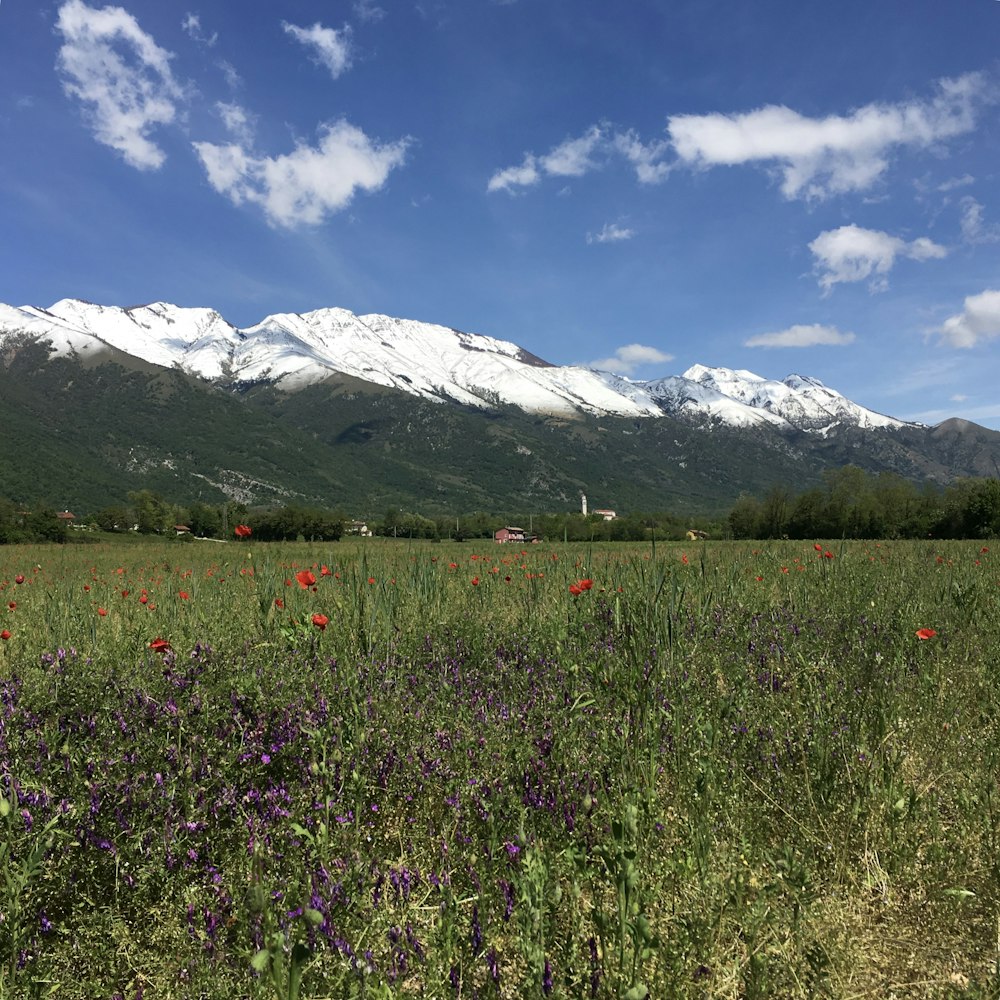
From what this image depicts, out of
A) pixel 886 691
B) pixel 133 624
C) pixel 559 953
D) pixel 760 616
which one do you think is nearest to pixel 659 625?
pixel 886 691

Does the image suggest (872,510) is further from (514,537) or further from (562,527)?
(562,527)

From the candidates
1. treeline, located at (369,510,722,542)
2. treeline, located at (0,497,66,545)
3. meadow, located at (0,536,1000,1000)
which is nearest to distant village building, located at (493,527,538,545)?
treeline, located at (369,510,722,542)

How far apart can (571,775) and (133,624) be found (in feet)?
17.9

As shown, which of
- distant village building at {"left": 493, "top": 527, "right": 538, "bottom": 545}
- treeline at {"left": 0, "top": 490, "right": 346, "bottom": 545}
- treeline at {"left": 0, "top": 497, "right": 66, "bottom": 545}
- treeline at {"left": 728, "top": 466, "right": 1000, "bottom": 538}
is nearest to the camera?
treeline at {"left": 0, "top": 490, "right": 346, "bottom": 545}

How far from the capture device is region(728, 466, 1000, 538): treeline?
1788 inches

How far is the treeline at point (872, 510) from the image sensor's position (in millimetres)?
45406

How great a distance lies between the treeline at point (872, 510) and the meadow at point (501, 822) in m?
41.8

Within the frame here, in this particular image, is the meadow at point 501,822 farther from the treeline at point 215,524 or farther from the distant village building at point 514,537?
the distant village building at point 514,537

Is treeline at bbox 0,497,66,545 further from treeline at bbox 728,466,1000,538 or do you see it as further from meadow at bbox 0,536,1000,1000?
treeline at bbox 728,466,1000,538

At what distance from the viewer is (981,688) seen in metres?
4.16

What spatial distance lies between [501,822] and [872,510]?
60270 mm

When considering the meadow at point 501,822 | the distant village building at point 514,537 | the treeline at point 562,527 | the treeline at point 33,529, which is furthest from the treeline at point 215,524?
the distant village building at point 514,537

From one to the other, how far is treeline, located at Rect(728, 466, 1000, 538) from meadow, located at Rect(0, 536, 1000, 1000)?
41762 mm

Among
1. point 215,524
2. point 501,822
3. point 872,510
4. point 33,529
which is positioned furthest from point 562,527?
point 872,510
